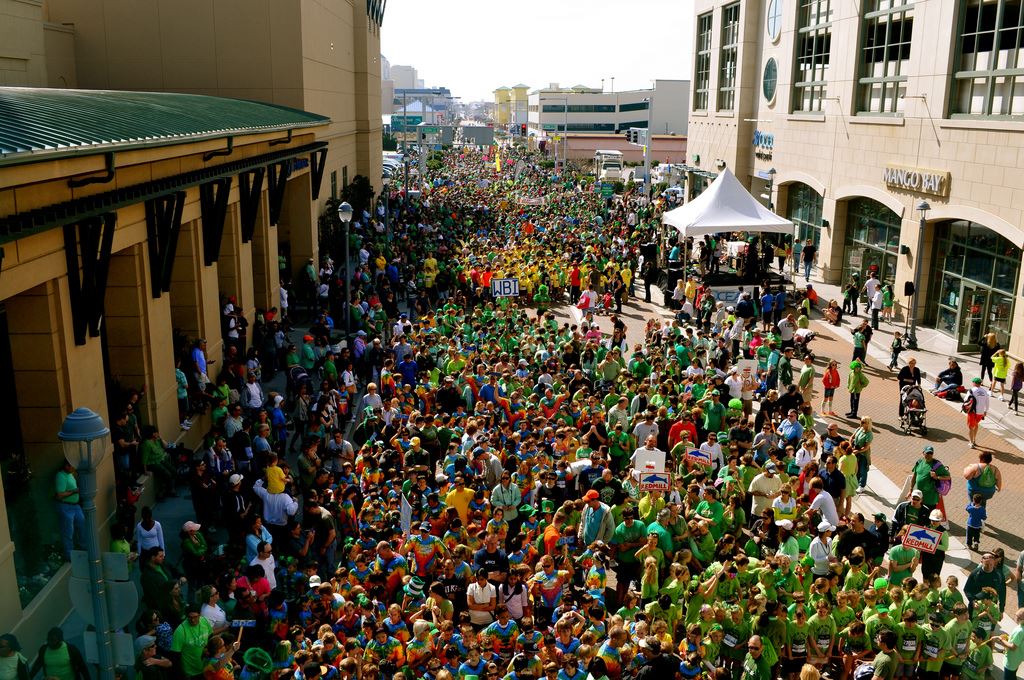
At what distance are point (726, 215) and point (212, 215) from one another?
52.9 feet

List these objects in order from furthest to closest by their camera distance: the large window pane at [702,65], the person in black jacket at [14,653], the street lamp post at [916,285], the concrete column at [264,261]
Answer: the large window pane at [702,65] → the street lamp post at [916,285] → the concrete column at [264,261] → the person in black jacket at [14,653]

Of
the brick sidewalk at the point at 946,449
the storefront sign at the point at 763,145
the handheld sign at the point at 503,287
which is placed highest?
the storefront sign at the point at 763,145

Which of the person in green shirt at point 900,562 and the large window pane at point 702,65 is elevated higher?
the large window pane at point 702,65

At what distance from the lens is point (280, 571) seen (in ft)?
34.3

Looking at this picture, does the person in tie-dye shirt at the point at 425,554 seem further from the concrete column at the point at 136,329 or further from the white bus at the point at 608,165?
the white bus at the point at 608,165

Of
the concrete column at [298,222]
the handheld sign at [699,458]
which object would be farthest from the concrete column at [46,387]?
the concrete column at [298,222]

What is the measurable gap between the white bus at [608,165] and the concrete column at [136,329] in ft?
213

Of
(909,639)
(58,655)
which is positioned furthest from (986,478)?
(58,655)

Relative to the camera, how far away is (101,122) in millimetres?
11922

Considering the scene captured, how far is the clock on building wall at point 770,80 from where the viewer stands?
1576 inches

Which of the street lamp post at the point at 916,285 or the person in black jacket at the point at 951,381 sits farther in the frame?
the street lamp post at the point at 916,285

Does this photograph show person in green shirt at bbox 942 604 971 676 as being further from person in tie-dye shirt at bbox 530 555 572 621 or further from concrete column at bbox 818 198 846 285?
concrete column at bbox 818 198 846 285

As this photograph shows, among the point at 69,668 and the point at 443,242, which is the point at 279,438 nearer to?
the point at 69,668

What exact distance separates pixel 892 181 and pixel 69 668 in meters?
26.9
